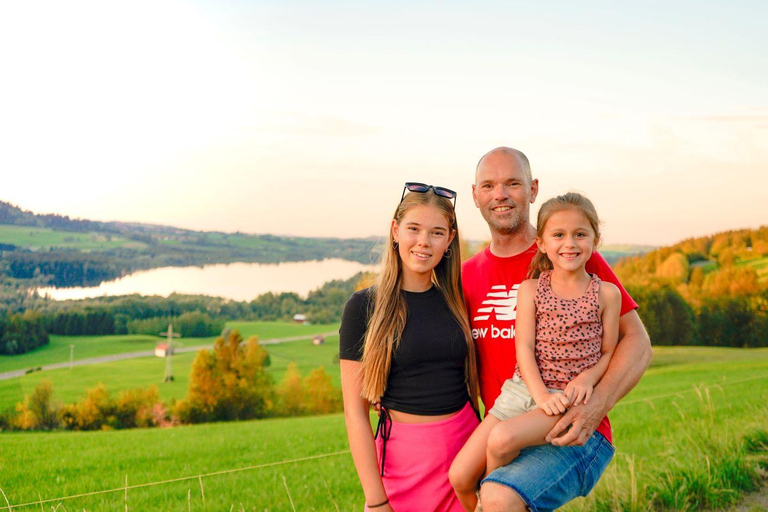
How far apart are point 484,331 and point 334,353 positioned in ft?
82.6

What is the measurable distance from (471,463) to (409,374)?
1.50 ft

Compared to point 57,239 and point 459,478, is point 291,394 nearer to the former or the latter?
point 57,239

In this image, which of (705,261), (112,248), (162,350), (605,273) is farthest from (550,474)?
(705,261)

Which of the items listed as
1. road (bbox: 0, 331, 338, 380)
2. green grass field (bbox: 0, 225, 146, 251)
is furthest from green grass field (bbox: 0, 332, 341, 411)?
green grass field (bbox: 0, 225, 146, 251)

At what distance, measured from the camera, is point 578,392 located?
265cm

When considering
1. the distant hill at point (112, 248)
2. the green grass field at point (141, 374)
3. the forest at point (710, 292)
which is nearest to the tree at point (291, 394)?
the green grass field at point (141, 374)

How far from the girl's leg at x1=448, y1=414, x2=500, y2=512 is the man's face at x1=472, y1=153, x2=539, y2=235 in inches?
45.9

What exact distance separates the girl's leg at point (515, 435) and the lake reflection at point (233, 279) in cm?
1942

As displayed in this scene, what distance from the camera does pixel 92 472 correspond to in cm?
1090

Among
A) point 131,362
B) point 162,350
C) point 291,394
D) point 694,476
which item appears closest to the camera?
point 694,476

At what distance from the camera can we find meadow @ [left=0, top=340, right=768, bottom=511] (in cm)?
520

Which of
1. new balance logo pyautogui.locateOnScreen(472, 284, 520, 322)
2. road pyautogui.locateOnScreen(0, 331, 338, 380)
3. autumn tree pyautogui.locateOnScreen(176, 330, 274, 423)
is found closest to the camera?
new balance logo pyautogui.locateOnScreen(472, 284, 520, 322)

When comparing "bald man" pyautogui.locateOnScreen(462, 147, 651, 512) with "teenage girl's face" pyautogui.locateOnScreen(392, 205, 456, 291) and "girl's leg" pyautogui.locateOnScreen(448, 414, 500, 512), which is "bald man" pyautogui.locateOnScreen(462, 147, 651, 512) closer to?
"girl's leg" pyautogui.locateOnScreen(448, 414, 500, 512)

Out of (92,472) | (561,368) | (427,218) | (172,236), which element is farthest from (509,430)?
(172,236)
